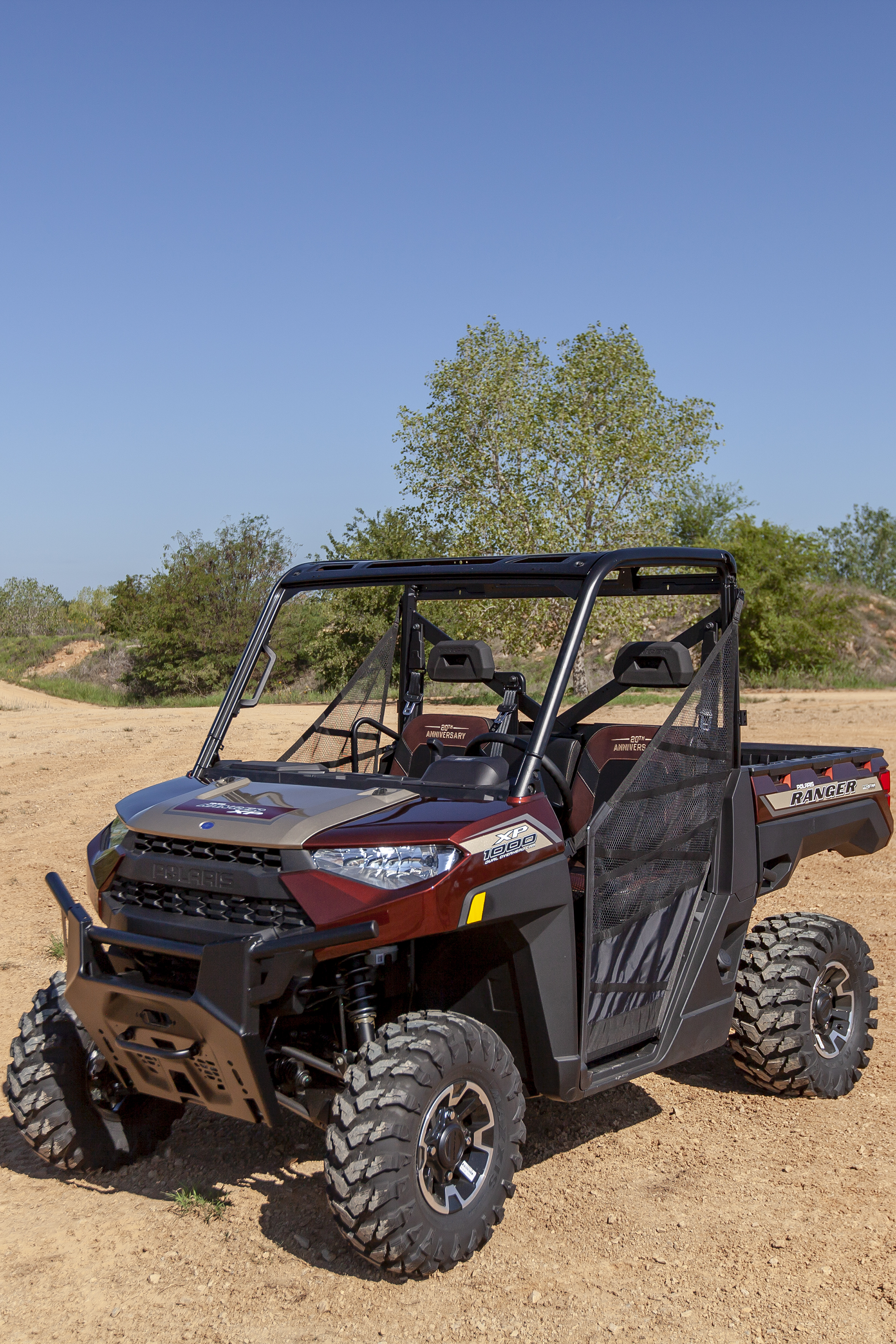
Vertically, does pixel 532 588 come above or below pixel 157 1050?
above

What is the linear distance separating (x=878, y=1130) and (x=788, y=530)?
115ft

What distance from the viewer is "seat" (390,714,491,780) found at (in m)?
5.18

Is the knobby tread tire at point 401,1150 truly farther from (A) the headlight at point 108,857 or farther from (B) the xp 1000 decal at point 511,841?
(A) the headlight at point 108,857

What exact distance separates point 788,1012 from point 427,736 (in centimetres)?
191

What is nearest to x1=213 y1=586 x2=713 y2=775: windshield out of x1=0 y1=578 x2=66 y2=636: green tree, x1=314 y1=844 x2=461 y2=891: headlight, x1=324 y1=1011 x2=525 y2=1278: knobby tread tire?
x1=314 y1=844 x2=461 y2=891: headlight

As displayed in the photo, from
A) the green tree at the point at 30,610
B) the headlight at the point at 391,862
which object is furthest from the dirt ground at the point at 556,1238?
the green tree at the point at 30,610

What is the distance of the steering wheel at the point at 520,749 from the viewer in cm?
399

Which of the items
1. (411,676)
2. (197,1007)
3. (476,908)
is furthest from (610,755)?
(197,1007)

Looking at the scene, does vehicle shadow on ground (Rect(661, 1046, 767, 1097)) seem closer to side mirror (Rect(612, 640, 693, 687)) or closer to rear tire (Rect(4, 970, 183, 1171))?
side mirror (Rect(612, 640, 693, 687))

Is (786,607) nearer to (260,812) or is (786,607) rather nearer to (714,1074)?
(714,1074)

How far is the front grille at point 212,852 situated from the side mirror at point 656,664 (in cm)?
152

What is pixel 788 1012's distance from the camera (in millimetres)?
4816

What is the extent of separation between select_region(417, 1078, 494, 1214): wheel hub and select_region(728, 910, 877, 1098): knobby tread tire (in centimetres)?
169

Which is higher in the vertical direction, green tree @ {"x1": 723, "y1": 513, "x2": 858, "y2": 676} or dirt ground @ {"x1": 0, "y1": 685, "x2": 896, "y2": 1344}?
green tree @ {"x1": 723, "y1": 513, "x2": 858, "y2": 676}
